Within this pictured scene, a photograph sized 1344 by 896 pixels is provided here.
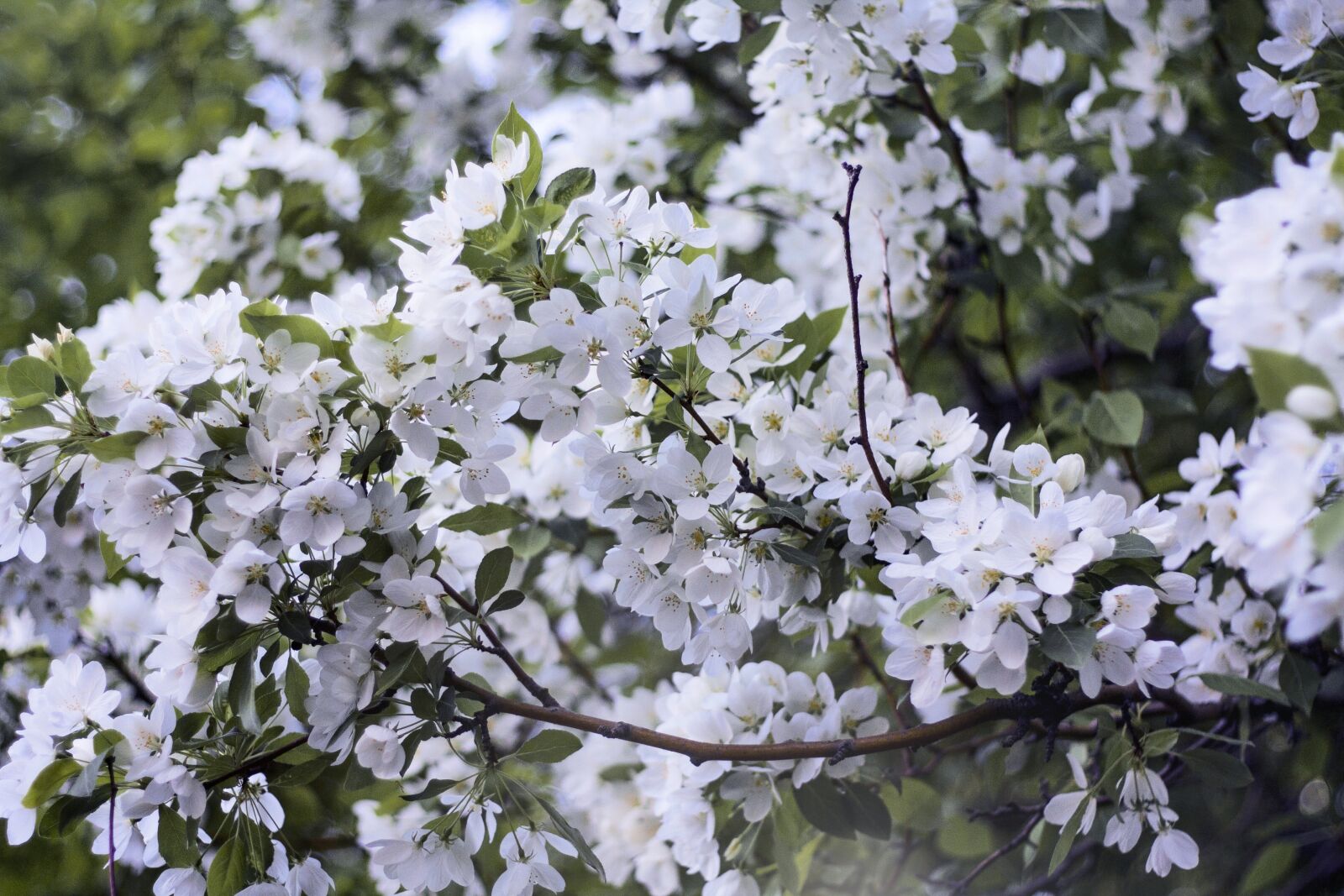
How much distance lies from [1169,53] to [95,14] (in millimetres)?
3114

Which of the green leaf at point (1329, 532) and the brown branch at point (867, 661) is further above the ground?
the green leaf at point (1329, 532)

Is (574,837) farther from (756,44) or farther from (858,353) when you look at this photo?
(756,44)

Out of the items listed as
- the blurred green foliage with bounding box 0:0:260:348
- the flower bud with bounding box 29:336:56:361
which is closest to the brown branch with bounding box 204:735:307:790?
the flower bud with bounding box 29:336:56:361

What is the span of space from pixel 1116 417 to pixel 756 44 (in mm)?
884

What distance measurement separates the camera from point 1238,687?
4.48ft

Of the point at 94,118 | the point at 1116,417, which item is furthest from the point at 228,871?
the point at 94,118

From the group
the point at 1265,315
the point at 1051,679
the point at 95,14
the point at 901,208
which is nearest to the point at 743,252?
the point at 901,208

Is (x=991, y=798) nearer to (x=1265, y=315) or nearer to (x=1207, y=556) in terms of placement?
(x=1207, y=556)

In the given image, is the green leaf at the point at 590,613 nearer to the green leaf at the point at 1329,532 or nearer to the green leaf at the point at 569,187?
the green leaf at the point at 569,187

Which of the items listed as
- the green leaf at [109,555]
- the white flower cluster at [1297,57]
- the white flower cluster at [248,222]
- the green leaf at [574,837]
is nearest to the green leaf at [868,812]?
the green leaf at [574,837]

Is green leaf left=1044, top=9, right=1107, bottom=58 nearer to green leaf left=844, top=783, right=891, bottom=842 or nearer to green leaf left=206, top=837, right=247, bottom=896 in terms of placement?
green leaf left=844, top=783, right=891, bottom=842

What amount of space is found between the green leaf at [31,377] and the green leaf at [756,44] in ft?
3.72

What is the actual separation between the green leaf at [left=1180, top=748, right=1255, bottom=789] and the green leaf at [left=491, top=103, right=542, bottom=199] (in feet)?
3.57

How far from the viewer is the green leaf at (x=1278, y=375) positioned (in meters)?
0.84
